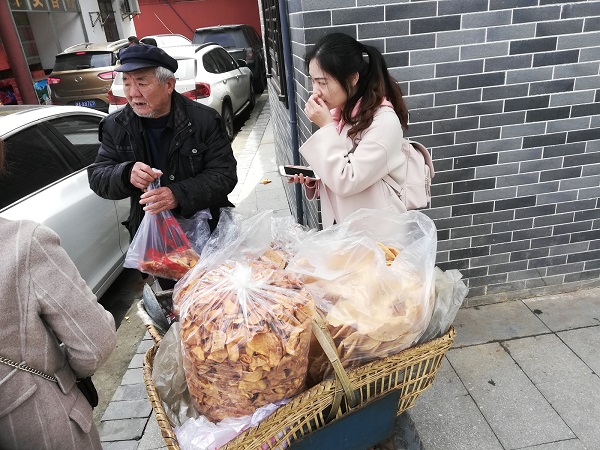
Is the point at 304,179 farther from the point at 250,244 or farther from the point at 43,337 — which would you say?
the point at 43,337

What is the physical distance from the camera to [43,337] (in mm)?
1360

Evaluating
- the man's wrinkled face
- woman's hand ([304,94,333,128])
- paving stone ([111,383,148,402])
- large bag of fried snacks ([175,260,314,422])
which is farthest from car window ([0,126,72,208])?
large bag of fried snacks ([175,260,314,422])

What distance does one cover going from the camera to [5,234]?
4.22ft

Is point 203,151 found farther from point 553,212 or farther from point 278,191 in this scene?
point 278,191

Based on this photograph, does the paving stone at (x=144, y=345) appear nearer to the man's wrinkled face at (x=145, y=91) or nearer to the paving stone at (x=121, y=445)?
the paving stone at (x=121, y=445)

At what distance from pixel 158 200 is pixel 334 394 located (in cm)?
142

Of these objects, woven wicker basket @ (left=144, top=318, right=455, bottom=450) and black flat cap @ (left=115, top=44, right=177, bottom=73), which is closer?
woven wicker basket @ (left=144, top=318, right=455, bottom=450)

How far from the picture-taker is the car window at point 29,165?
307 cm

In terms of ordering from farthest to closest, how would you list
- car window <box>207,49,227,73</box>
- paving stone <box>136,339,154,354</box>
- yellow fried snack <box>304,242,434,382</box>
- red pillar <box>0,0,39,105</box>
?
red pillar <box>0,0,39,105</box> → car window <box>207,49,227,73</box> → paving stone <box>136,339,154,354</box> → yellow fried snack <box>304,242,434,382</box>

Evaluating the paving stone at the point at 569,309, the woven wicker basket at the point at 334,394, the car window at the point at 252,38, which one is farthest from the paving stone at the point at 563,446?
the car window at the point at 252,38

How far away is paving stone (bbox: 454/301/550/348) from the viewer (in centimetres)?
294

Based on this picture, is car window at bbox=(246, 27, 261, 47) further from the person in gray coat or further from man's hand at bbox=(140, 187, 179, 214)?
the person in gray coat

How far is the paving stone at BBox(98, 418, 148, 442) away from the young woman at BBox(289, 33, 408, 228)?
5.51 ft

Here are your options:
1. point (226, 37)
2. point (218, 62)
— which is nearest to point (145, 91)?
point (218, 62)
